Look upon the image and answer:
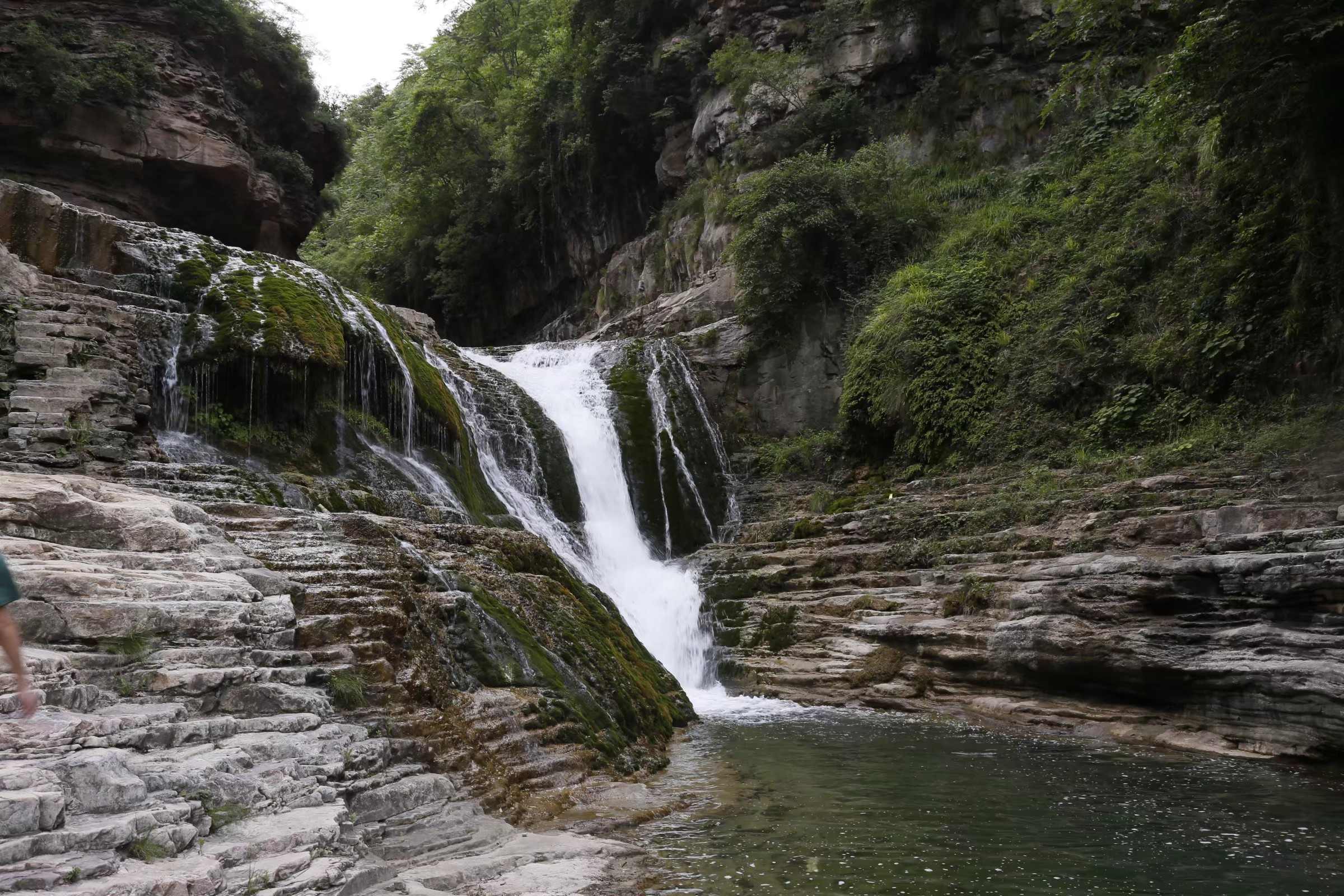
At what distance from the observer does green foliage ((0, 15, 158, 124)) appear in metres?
17.7

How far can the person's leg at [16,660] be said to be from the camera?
3.59 meters

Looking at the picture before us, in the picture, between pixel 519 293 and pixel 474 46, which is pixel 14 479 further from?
pixel 474 46

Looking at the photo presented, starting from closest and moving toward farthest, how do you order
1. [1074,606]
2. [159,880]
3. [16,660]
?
Result: 1. [159,880]
2. [16,660]
3. [1074,606]

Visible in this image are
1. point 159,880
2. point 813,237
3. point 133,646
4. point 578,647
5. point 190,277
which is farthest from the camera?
point 813,237

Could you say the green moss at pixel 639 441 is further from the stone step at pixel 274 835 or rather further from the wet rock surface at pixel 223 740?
the stone step at pixel 274 835

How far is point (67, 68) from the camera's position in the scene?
1825 cm

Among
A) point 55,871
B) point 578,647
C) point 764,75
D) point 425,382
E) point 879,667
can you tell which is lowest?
point 879,667

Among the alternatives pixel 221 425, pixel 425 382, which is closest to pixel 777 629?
pixel 425 382

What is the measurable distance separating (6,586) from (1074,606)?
8.97 metres

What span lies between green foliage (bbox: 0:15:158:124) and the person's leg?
18.5 m

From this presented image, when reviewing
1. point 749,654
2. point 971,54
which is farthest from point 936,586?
point 971,54

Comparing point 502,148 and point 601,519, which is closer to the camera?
point 601,519

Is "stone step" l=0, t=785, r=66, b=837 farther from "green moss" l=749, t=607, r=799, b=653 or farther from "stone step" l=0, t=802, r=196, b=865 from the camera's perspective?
"green moss" l=749, t=607, r=799, b=653

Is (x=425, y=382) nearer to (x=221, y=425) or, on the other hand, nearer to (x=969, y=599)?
(x=221, y=425)
